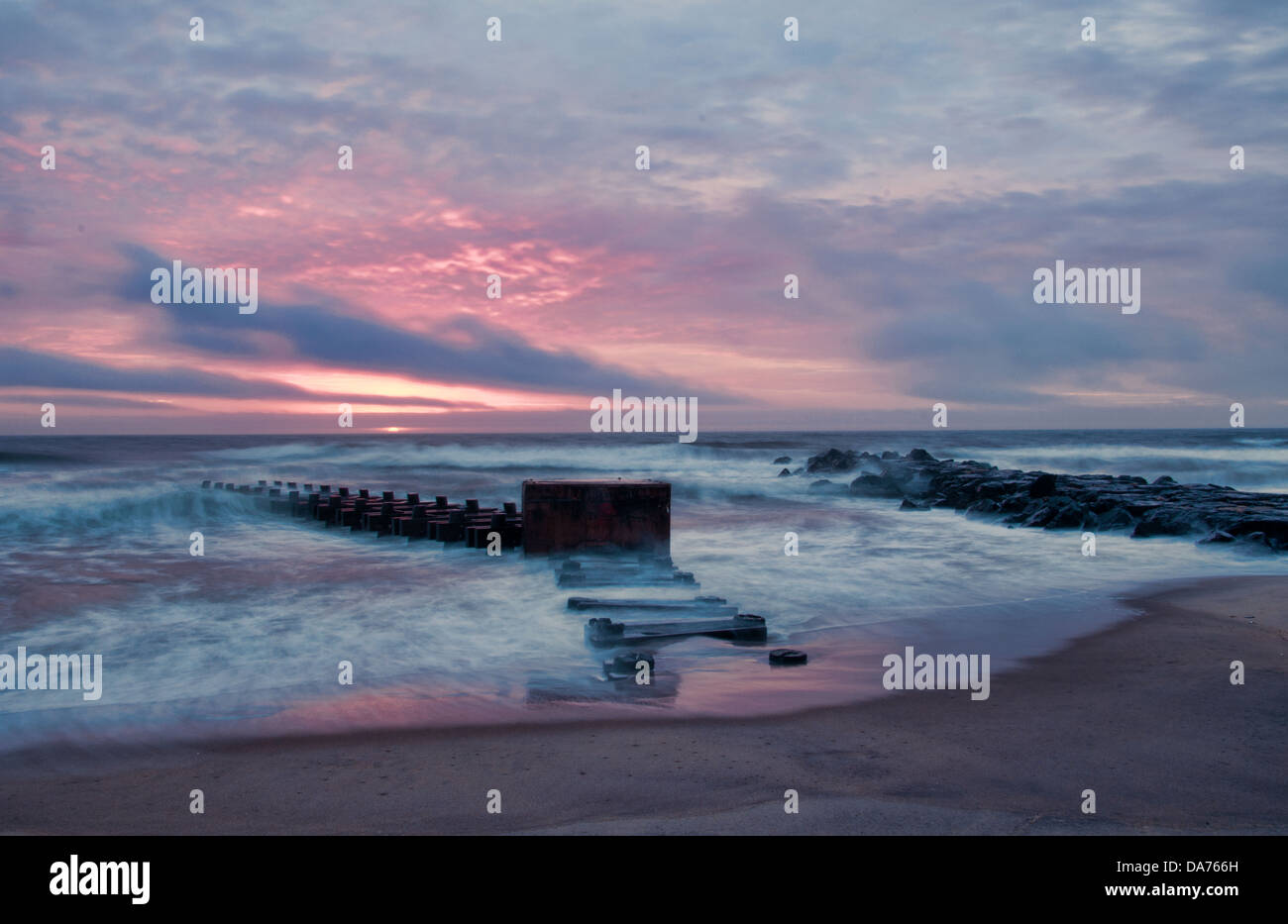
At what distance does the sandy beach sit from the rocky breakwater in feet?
35.2

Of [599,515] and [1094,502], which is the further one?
[1094,502]

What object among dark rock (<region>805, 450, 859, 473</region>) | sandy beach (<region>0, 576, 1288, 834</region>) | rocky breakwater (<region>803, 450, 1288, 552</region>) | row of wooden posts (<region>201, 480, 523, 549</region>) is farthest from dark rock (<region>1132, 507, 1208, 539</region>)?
dark rock (<region>805, 450, 859, 473</region>)

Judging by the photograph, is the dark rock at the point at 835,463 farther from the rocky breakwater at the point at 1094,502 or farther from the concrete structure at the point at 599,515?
the concrete structure at the point at 599,515

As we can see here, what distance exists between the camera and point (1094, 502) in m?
19.3

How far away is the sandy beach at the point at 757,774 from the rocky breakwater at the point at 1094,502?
10.7 meters

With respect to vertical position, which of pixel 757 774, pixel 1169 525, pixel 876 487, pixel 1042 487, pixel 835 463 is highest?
pixel 835 463

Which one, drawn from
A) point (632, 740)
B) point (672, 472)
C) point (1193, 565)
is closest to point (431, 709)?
point (632, 740)

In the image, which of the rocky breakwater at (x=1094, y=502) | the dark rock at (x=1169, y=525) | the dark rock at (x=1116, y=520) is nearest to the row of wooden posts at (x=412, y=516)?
the rocky breakwater at (x=1094, y=502)

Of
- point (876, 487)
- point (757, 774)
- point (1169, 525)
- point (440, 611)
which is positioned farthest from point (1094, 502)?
point (757, 774)

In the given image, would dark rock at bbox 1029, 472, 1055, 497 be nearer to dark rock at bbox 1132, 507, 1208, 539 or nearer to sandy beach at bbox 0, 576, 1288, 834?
dark rock at bbox 1132, 507, 1208, 539

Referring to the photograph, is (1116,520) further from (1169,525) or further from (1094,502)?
(1094,502)

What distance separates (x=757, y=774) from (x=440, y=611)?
Answer: 564 centimetres

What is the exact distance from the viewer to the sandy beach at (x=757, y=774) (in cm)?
378
